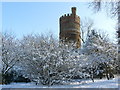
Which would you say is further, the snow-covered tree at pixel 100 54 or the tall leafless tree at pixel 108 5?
the snow-covered tree at pixel 100 54

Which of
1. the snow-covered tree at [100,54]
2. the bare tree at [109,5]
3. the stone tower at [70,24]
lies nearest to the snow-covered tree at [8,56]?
the snow-covered tree at [100,54]

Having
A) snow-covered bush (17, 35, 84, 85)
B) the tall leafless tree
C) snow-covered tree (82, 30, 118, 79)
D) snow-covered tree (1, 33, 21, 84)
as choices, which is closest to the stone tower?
snow-covered tree (82, 30, 118, 79)

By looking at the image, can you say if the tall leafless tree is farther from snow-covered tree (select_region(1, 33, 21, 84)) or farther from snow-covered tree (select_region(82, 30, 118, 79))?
snow-covered tree (select_region(1, 33, 21, 84))

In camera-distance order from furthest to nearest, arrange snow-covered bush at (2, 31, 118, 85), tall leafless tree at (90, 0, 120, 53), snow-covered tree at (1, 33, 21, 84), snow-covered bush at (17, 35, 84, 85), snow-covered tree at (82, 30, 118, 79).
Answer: snow-covered tree at (82, 30, 118, 79) → snow-covered tree at (1, 33, 21, 84) → snow-covered bush at (2, 31, 118, 85) → snow-covered bush at (17, 35, 84, 85) → tall leafless tree at (90, 0, 120, 53)

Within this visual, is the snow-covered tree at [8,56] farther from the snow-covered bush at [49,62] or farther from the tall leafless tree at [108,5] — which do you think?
the tall leafless tree at [108,5]

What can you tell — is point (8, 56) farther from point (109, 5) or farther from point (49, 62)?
point (109, 5)

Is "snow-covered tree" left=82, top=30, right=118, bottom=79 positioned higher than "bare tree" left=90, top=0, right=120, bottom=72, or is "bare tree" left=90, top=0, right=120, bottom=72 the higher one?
"bare tree" left=90, top=0, right=120, bottom=72

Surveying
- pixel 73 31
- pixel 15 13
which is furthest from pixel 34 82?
pixel 73 31

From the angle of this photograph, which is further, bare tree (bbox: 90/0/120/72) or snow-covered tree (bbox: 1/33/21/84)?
snow-covered tree (bbox: 1/33/21/84)

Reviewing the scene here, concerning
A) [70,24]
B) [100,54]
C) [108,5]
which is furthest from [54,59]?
[70,24]

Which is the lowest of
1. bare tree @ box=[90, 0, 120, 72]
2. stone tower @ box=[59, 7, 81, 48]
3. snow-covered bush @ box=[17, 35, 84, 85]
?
snow-covered bush @ box=[17, 35, 84, 85]

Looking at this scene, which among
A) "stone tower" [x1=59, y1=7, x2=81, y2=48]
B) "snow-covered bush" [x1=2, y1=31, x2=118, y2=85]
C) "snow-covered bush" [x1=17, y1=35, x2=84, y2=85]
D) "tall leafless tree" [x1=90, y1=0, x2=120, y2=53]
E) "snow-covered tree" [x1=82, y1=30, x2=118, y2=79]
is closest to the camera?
"tall leafless tree" [x1=90, y1=0, x2=120, y2=53]

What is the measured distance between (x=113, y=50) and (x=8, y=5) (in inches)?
204

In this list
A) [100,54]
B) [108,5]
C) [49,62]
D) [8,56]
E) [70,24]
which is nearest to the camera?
[108,5]
